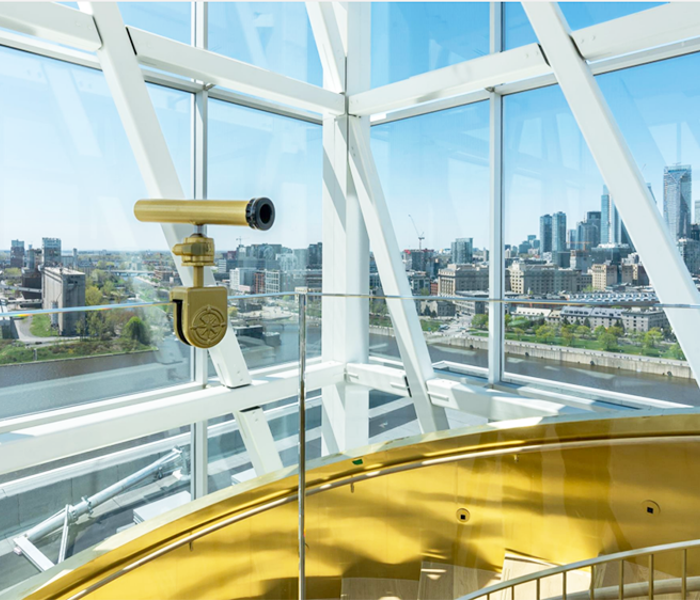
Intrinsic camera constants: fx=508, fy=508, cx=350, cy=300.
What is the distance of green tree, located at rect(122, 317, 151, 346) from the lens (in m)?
0.97

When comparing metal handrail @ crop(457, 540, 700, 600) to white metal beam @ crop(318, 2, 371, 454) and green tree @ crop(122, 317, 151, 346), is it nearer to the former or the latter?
green tree @ crop(122, 317, 151, 346)

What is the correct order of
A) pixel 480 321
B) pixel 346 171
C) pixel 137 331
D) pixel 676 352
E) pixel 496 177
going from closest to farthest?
pixel 137 331
pixel 676 352
pixel 480 321
pixel 496 177
pixel 346 171

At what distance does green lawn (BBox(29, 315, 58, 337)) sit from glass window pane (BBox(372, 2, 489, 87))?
307 centimetres

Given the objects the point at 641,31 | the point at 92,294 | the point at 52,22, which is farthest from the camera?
the point at 92,294

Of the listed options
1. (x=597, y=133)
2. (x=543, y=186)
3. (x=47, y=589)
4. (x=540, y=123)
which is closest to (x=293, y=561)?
(x=47, y=589)

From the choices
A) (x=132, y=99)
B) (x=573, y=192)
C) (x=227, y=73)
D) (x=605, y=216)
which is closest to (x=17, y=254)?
(x=132, y=99)

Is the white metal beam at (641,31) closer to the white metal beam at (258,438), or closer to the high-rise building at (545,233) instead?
the high-rise building at (545,233)

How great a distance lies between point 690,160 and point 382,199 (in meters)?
1.76

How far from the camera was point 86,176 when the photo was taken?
2625 millimetres

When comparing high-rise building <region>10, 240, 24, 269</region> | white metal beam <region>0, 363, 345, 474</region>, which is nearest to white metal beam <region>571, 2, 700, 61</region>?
white metal beam <region>0, 363, 345, 474</region>

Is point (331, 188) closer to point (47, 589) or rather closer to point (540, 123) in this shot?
point (540, 123)

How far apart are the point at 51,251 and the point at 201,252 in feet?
6.13

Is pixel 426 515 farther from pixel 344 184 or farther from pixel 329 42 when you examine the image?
pixel 329 42

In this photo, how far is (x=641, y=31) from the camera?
2.25 metres
